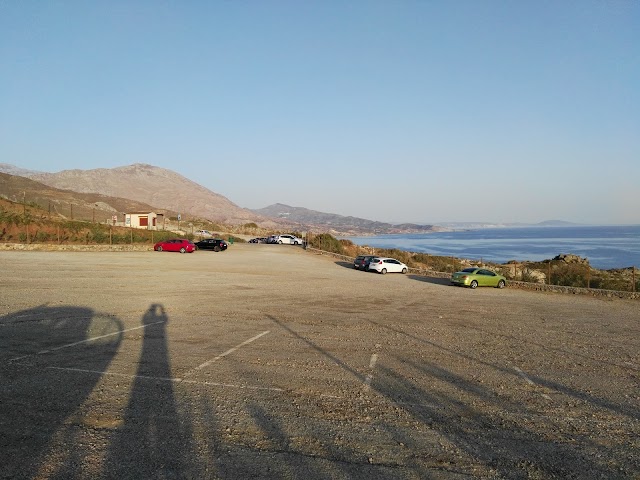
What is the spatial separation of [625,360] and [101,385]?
10704 mm

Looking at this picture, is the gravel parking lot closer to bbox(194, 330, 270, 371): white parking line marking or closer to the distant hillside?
bbox(194, 330, 270, 371): white parking line marking

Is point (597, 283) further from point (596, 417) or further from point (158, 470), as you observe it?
point (158, 470)

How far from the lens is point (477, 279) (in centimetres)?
2805

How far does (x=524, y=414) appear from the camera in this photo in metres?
6.88

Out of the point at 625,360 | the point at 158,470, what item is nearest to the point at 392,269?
the point at 625,360

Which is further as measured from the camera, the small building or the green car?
the small building

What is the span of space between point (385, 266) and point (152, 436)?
31.2m

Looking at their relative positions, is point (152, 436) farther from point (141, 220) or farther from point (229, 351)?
point (141, 220)

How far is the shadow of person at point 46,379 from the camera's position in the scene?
5.12 meters

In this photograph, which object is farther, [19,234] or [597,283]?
[19,234]

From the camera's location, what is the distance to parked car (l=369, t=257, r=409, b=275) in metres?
35.9

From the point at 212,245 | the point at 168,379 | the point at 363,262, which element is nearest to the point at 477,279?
the point at 363,262

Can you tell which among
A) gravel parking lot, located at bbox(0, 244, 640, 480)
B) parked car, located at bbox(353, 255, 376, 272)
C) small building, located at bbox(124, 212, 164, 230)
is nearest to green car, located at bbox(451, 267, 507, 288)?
parked car, located at bbox(353, 255, 376, 272)

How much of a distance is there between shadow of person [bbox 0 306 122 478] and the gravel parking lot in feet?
0.11
